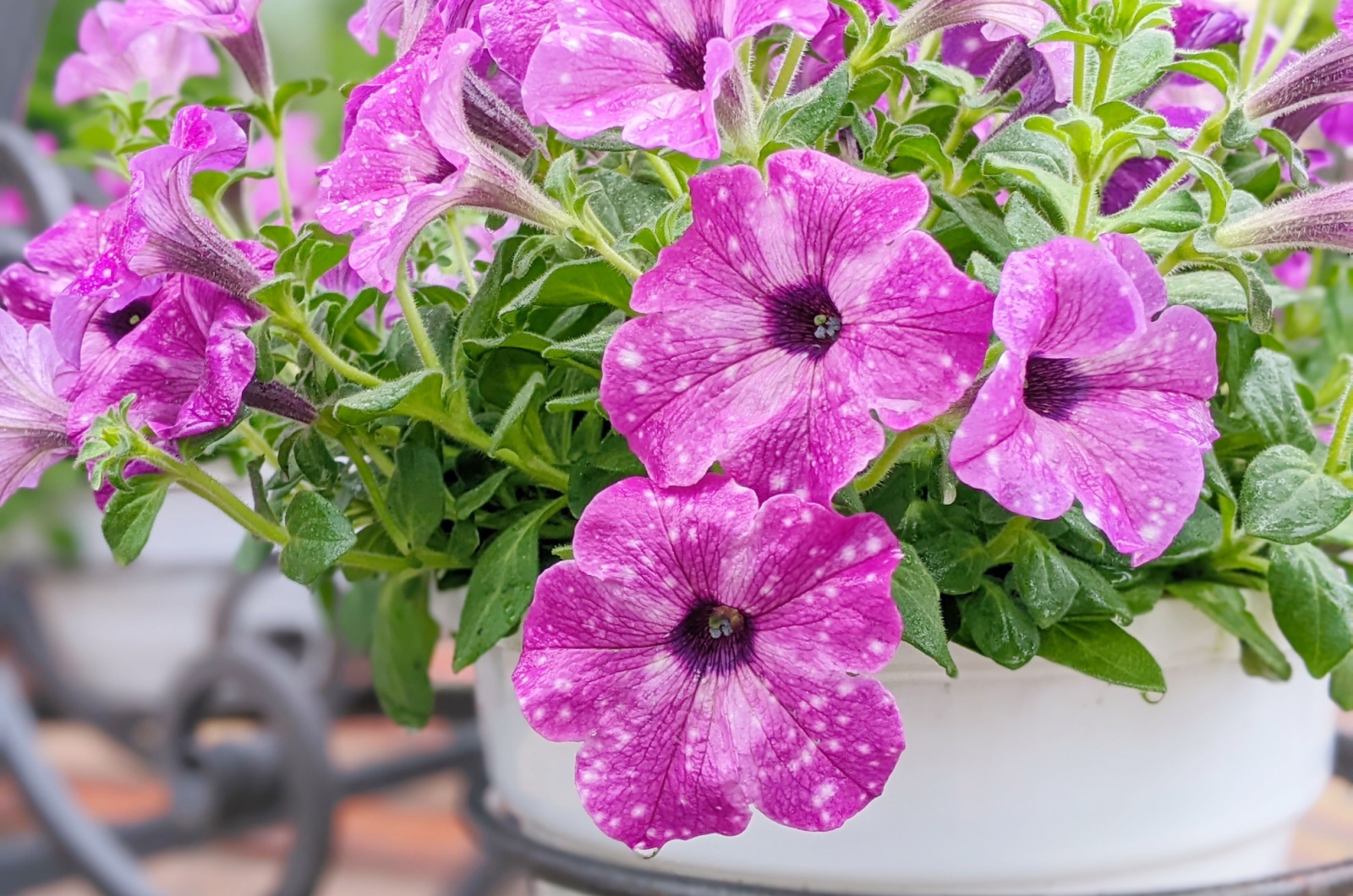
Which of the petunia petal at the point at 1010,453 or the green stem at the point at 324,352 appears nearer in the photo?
the petunia petal at the point at 1010,453

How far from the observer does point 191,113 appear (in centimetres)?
35

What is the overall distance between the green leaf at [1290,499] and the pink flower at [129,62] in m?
0.47

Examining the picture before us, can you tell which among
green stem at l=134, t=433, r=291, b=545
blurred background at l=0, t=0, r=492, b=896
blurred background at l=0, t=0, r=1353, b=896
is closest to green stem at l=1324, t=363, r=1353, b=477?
green stem at l=134, t=433, r=291, b=545

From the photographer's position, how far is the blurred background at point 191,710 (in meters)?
0.88

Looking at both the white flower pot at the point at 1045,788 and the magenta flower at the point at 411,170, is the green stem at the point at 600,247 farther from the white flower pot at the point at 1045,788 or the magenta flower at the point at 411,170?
the white flower pot at the point at 1045,788

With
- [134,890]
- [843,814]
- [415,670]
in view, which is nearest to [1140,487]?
[843,814]

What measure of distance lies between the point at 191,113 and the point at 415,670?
26 cm

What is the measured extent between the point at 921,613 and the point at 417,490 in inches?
7.1

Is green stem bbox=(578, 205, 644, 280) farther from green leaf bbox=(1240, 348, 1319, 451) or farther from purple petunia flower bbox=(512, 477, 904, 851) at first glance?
green leaf bbox=(1240, 348, 1319, 451)

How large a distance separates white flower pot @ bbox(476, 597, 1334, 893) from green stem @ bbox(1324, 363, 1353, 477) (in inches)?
2.8

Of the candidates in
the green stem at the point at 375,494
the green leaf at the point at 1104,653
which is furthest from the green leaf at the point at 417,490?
the green leaf at the point at 1104,653

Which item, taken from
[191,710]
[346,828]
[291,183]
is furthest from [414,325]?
[346,828]

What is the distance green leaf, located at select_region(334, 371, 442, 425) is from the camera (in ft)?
1.12

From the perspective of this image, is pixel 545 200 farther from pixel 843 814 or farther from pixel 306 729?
pixel 306 729
